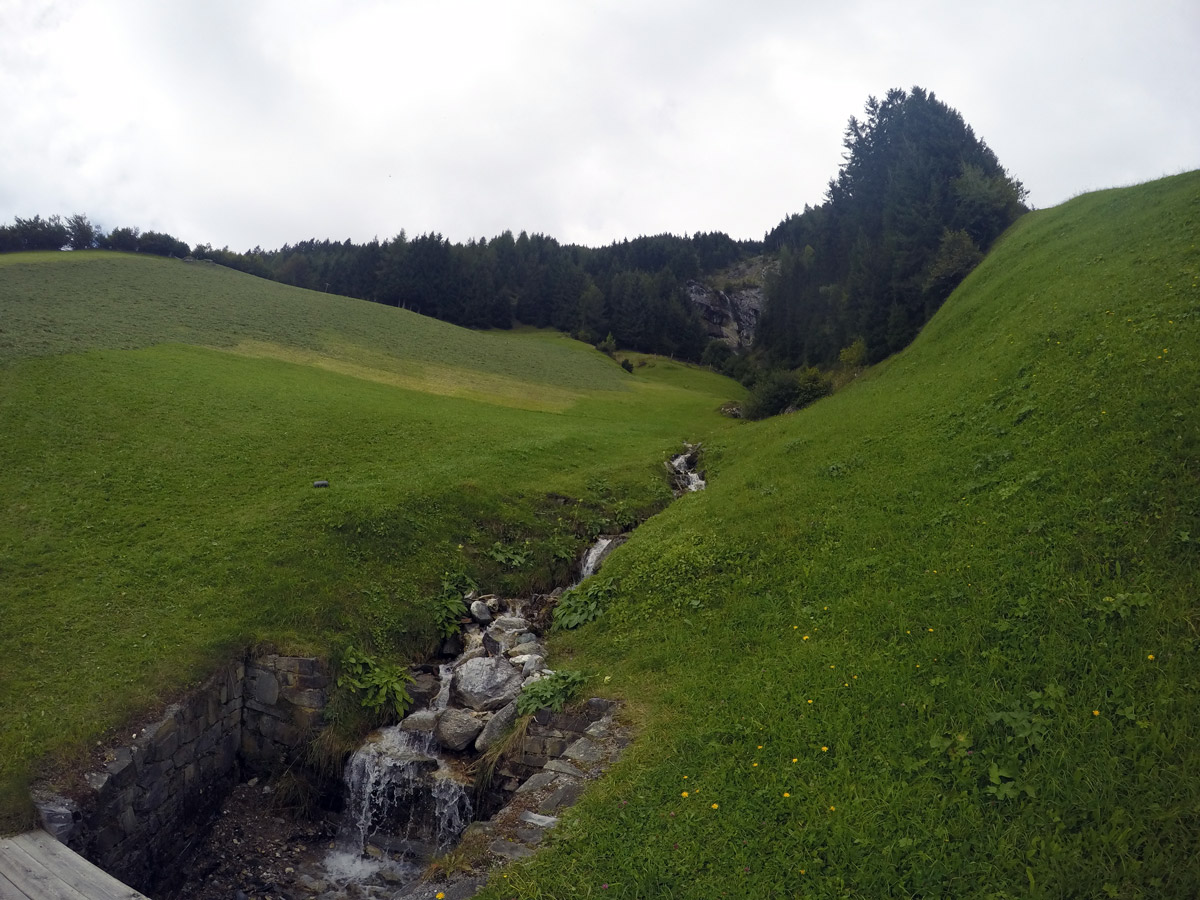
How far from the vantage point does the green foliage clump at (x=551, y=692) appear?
511 inches

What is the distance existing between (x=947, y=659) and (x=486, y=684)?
9.64 metres

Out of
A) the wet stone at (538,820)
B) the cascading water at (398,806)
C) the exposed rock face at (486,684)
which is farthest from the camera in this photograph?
the exposed rock face at (486,684)

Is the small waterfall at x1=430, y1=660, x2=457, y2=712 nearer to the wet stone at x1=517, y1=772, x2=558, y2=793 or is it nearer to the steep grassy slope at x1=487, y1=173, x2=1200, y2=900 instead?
the steep grassy slope at x1=487, y1=173, x2=1200, y2=900

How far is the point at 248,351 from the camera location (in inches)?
1833

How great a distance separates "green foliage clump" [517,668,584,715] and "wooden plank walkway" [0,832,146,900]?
21.4 feet

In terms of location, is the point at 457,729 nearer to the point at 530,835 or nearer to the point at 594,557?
the point at 530,835

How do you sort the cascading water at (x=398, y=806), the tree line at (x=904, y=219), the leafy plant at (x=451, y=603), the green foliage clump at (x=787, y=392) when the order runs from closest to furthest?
the cascading water at (x=398, y=806) < the leafy plant at (x=451, y=603) < the tree line at (x=904, y=219) < the green foliage clump at (x=787, y=392)

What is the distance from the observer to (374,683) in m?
15.5

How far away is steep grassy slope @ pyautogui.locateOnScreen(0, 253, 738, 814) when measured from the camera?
14594 millimetres

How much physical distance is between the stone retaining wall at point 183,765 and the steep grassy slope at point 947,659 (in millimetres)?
6710

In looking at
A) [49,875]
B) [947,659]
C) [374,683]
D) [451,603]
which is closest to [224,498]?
[451,603]

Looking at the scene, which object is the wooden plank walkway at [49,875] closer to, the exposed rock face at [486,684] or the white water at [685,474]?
the exposed rock face at [486,684]

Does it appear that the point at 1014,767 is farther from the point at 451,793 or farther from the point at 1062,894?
the point at 451,793

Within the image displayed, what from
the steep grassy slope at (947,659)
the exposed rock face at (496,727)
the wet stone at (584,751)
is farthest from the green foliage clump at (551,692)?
the wet stone at (584,751)
